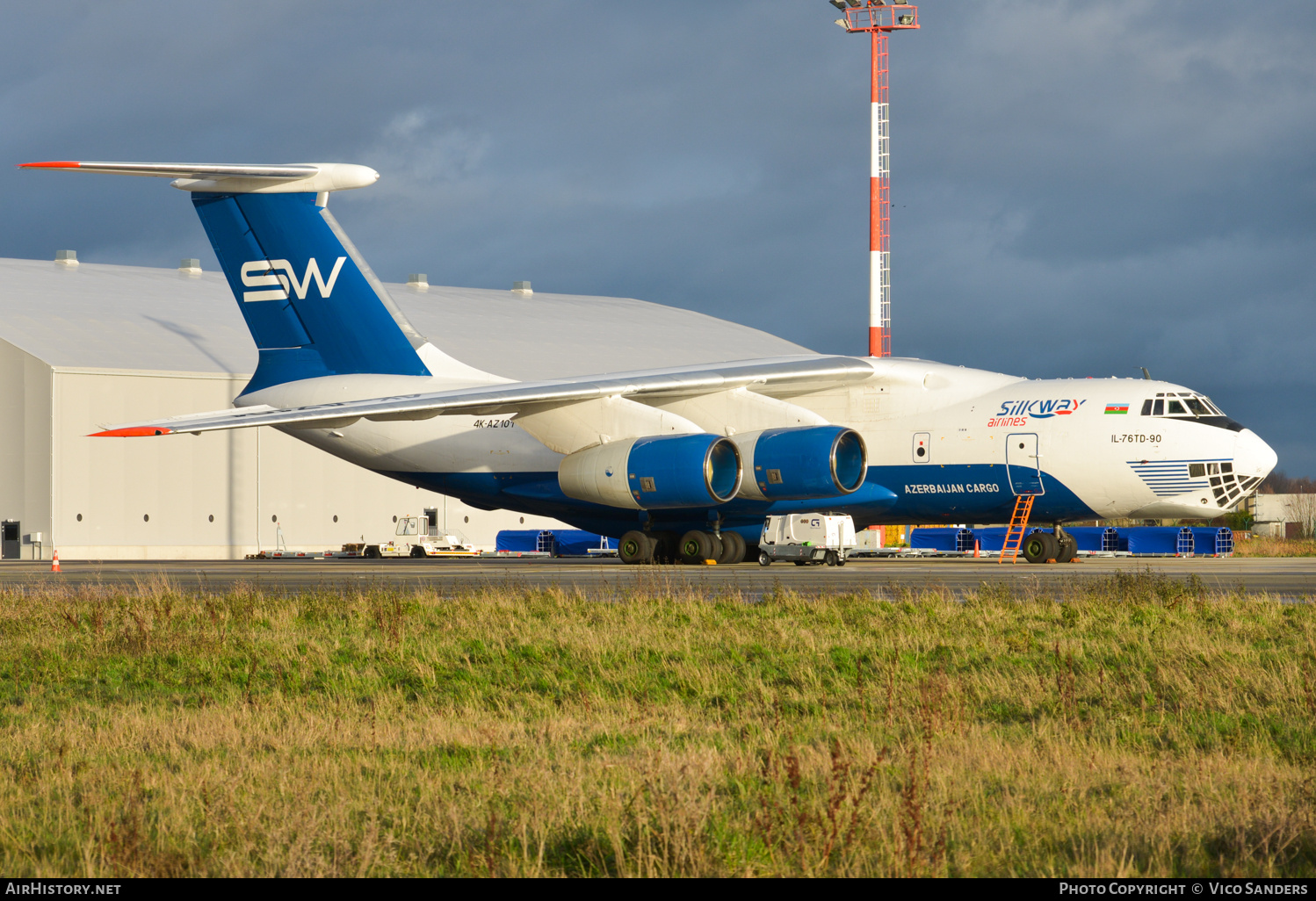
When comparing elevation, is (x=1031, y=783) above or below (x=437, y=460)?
below

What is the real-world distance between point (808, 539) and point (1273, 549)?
751 inches

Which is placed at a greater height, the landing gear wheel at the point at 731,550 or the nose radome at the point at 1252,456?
the nose radome at the point at 1252,456

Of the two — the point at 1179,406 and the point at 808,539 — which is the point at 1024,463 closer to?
the point at 1179,406

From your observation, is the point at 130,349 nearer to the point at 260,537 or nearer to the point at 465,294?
the point at 260,537

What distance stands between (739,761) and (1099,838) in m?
1.57

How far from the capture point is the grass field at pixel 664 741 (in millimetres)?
4316

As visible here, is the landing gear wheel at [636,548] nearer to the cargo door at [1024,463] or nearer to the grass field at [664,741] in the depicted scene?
the cargo door at [1024,463]

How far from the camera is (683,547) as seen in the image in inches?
938

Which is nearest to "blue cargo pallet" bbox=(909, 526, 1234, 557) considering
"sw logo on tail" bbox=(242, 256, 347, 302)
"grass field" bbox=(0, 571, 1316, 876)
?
"sw logo on tail" bbox=(242, 256, 347, 302)

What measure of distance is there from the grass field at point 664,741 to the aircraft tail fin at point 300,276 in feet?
42.1

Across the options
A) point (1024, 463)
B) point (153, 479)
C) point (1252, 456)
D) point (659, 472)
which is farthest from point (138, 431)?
point (1252, 456)

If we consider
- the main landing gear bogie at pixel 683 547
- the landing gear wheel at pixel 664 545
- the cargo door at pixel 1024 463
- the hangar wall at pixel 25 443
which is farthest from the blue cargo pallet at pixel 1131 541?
the hangar wall at pixel 25 443
